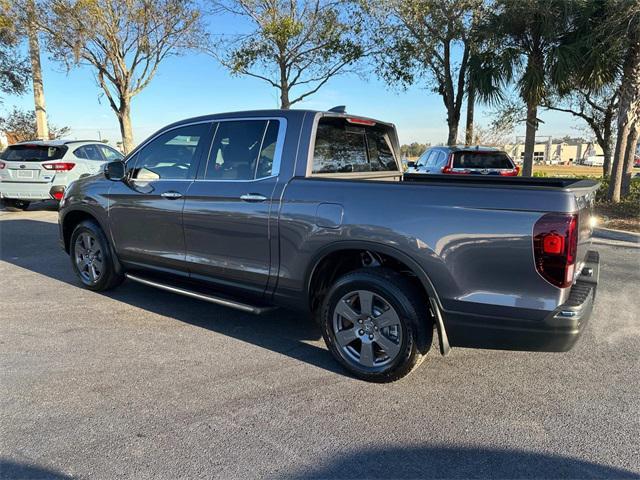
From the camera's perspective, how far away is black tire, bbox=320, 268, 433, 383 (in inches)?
120

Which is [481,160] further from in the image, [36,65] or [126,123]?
[36,65]

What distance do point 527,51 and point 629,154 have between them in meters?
3.75

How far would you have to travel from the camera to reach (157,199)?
4.32 meters

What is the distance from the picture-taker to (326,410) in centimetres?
293

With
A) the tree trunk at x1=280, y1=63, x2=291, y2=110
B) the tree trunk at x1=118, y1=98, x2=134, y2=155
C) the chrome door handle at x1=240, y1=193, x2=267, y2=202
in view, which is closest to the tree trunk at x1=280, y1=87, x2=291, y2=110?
the tree trunk at x1=280, y1=63, x2=291, y2=110

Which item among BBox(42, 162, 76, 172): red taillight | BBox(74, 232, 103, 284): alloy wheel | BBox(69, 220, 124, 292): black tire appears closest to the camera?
BBox(69, 220, 124, 292): black tire

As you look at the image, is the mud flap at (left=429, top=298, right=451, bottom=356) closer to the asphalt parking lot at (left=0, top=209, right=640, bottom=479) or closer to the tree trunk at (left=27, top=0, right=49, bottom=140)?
the asphalt parking lot at (left=0, top=209, right=640, bottom=479)

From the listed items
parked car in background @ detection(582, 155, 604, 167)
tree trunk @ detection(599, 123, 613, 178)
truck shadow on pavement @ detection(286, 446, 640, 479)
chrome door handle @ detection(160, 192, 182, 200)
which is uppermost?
parked car in background @ detection(582, 155, 604, 167)

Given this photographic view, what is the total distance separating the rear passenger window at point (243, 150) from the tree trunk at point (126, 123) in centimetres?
1655

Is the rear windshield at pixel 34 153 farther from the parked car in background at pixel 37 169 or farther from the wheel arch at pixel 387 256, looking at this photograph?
the wheel arch at pixel 387 256

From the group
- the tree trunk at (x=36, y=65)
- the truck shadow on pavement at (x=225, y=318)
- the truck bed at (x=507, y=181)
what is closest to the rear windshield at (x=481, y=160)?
the truck bed at (x=507, y=181)

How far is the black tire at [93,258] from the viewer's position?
195 inches

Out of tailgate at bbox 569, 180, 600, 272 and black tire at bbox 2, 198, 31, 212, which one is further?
black tire at bbox 2, 198, 31, 212

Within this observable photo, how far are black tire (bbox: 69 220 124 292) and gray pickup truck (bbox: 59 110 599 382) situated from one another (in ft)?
0.13
